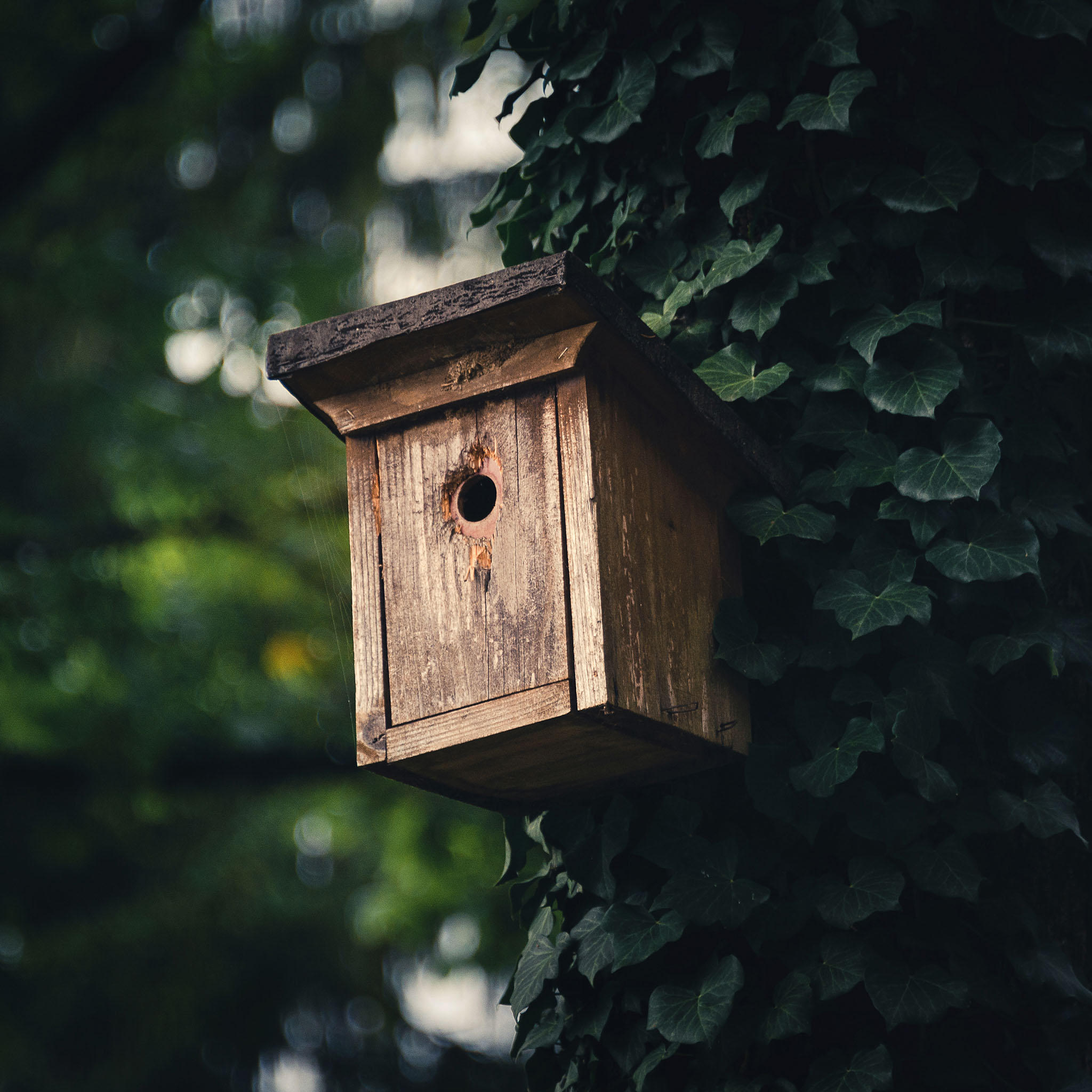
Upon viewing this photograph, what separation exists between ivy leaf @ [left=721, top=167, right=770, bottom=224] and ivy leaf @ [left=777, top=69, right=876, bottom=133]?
78 millimetres

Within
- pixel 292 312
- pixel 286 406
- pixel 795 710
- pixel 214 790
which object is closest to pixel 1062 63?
pixel 795 710

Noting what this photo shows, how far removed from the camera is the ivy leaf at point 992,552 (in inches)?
57.1

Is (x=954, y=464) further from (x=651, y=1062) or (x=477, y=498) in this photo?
(x=651, y=1062)

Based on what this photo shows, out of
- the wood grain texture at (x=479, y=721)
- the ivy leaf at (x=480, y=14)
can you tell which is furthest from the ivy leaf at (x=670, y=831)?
the ivy leaf at (x=480, y=14)

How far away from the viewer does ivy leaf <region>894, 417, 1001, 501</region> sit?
147cm

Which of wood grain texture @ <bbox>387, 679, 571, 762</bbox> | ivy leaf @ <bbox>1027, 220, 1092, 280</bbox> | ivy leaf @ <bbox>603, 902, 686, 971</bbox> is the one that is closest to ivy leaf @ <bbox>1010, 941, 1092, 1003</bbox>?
ivy leaf @ <bbox>603, 902, 686, 971</bbox>

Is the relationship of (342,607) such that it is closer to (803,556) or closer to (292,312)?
(292,312)

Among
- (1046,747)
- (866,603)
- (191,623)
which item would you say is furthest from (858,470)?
(191,623)

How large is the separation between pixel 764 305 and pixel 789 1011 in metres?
0.87

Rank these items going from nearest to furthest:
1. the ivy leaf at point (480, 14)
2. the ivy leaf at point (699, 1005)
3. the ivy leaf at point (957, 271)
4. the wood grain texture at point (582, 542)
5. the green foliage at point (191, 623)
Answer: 1. the wood grain texture at point (582, 542)
2. the ivy leaf at point (699, 1005)
3. the ivy leaf at point (957, 271)
4. the ivy leaf at point (480, 14)
5. the green foliage at point (191, 623)

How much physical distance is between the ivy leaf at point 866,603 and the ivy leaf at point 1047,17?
2.40 ft

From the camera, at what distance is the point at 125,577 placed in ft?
12.0

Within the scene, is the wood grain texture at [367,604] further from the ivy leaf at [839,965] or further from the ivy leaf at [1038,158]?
the ivy leaf at [1038,158]

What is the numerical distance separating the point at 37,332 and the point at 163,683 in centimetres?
103
